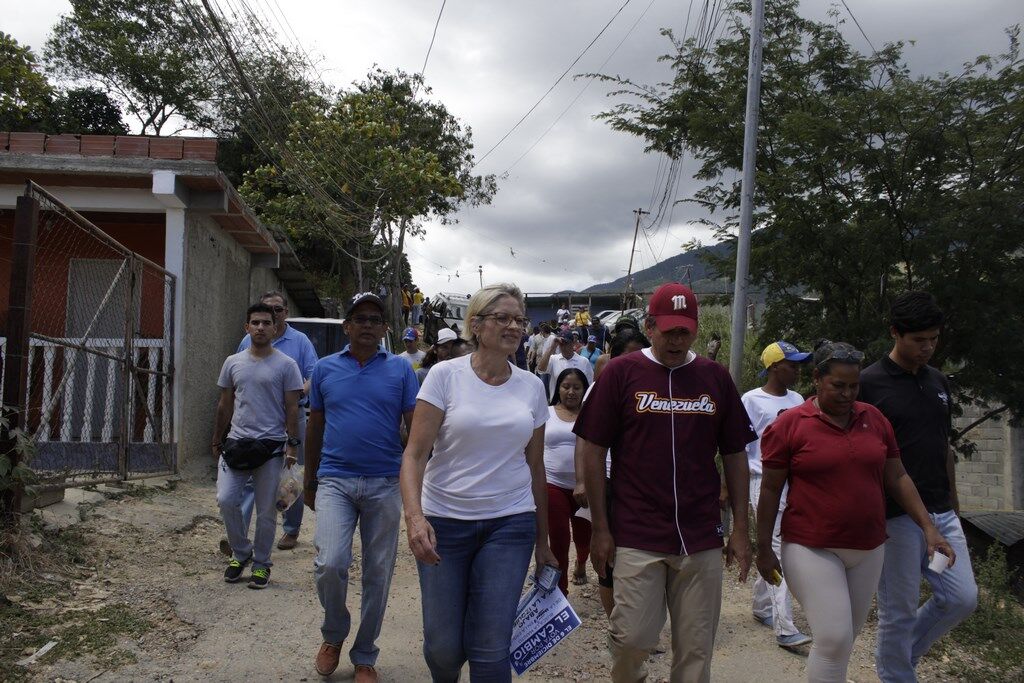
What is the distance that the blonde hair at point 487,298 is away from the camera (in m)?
3.52

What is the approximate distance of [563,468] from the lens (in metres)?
5.64

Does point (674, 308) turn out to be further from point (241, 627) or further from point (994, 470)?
point (994, 470)

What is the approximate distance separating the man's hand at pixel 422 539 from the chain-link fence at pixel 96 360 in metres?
3.72

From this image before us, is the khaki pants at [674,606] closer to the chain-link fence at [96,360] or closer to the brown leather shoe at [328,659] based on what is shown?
the brown leather shoe at [328,659]

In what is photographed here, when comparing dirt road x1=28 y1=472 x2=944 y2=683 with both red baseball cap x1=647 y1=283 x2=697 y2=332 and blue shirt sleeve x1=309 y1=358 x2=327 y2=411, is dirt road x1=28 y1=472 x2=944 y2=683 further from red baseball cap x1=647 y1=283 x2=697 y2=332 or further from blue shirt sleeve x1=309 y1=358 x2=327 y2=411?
red baseball cap x1=647 y1=283 x2=697 y2=332

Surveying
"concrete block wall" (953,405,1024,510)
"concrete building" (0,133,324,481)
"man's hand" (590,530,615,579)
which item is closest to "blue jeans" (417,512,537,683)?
"man's hand" (590,530,615,579)

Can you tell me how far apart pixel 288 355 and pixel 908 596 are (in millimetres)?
4772

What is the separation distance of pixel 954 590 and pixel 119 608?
465 cm

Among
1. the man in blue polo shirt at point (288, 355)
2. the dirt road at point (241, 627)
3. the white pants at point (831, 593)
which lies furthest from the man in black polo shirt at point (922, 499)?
the man in blue polo shirt at point (288, 355)

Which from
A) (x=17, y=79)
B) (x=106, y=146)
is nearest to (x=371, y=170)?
Result: (x=17, y=79)

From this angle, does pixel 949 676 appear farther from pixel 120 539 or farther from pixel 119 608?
pixel 120 539

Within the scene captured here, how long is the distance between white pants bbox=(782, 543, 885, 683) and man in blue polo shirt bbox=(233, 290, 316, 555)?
12.9ft

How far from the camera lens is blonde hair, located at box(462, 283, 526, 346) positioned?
3523mm

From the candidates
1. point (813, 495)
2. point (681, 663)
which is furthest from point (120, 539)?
point (813, 495)
